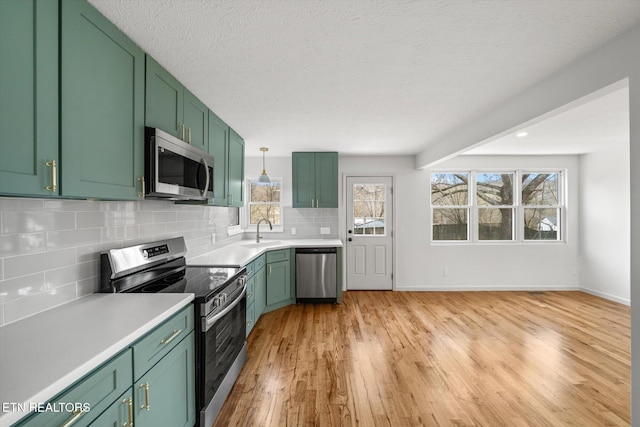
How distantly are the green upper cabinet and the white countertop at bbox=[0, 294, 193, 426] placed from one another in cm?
106

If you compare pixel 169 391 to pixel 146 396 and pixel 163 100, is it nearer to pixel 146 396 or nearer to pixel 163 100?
pixel 146 396

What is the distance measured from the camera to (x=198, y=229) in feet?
10.6

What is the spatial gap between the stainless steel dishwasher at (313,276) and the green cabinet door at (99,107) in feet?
9.35

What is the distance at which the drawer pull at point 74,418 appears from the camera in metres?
0.89

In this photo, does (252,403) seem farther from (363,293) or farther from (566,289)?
(566,289)

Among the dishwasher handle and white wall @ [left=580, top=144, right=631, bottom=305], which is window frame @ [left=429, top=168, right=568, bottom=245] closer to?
white wall @ [left=580, top=144, right=631, bottom=305]

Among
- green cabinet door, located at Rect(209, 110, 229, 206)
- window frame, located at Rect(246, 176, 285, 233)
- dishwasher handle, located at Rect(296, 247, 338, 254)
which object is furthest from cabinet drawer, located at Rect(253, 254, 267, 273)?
window frame, located at Rect(246, 176, 285, 233)

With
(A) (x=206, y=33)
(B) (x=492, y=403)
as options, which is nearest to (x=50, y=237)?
(A) (x=206, y=33)

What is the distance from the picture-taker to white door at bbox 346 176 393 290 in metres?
5.18

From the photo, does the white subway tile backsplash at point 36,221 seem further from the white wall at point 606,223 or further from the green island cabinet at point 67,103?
the white wall at point 606,223

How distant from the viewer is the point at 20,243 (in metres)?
1.35

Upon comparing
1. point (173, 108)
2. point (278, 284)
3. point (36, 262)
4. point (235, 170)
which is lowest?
point (278, 284)

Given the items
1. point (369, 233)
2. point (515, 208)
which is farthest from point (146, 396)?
point (515, 208)

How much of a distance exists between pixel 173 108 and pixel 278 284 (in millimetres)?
2646
